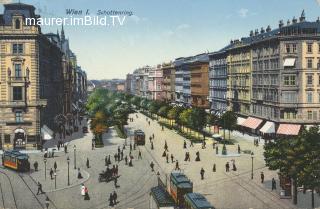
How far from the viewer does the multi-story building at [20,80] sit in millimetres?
73688

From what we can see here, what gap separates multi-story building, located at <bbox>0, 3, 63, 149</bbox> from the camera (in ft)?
242

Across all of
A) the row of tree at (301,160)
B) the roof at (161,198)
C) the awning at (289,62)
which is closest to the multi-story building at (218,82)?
the awning at (289,62)

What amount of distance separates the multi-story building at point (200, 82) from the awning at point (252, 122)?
136 ft

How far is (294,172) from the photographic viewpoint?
40.4m

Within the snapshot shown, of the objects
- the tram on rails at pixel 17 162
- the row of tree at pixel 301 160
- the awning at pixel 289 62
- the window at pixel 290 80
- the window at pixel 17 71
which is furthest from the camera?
the window at pixel 290 80

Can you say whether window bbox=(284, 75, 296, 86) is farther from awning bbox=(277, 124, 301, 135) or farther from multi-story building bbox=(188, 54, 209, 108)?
multi-story building bbox=(188, 54, 209, 108)

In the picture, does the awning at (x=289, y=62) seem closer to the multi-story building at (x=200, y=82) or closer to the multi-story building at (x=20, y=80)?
the multi-story building at (x=20, y=80)

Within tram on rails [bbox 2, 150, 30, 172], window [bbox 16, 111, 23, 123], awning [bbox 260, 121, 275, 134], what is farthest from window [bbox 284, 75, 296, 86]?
tram on rails [bbox 2, 150, 30, 172]

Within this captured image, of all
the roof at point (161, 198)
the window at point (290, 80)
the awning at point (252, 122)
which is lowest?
the roof at point (161, 198)

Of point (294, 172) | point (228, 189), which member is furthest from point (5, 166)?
point (294, 172)

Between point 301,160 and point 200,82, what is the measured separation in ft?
348

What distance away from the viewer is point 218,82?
413 feet

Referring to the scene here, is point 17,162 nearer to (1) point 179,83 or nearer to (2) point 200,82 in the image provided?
(2) point 200,82

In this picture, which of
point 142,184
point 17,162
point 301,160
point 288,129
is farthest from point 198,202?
point 288,129
